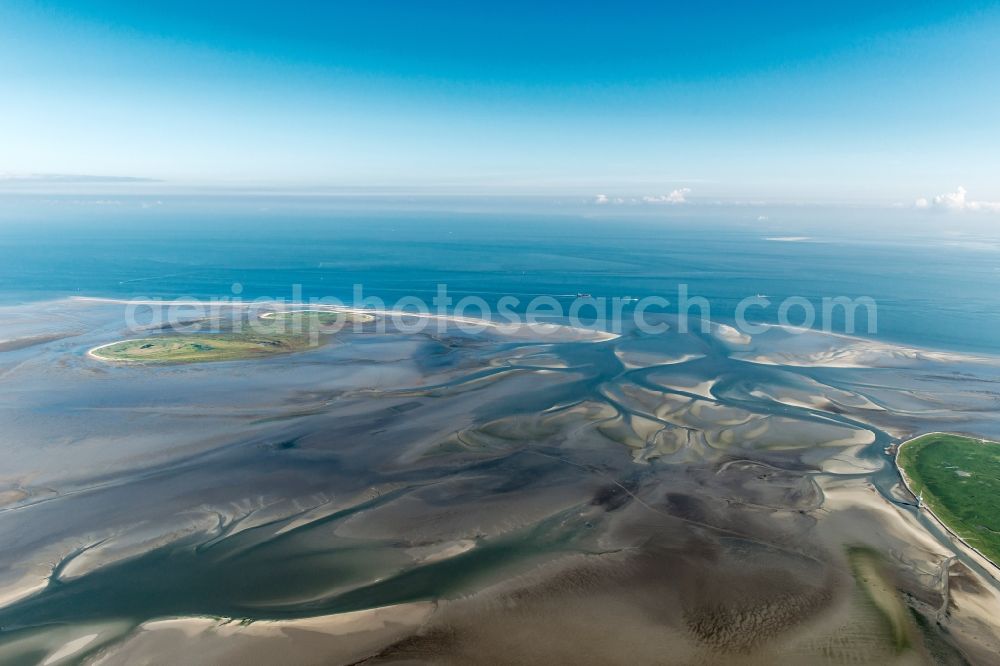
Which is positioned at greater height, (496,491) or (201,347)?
(201,347)

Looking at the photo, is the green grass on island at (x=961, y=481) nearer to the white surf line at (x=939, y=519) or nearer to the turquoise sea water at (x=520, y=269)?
the white surf line at (x=939, y=519)

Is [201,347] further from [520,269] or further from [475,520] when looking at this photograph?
[520,269]

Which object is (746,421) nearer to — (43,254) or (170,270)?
(170,270)

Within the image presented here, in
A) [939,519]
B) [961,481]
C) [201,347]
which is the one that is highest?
[201,347]

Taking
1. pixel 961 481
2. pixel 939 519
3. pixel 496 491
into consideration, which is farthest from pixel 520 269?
pixel 939 519

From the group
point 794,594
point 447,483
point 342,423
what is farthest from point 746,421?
point 342,423

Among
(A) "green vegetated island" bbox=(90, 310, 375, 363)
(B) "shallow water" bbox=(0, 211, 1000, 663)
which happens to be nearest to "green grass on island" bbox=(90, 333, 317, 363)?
(A) "green vegetated island" bbox=(90, 310, 375, 363)

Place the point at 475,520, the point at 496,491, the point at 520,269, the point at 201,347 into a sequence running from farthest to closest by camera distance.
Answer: the point at 520,269, the point at 201,347, the point at 496,491, the point at 475,520
